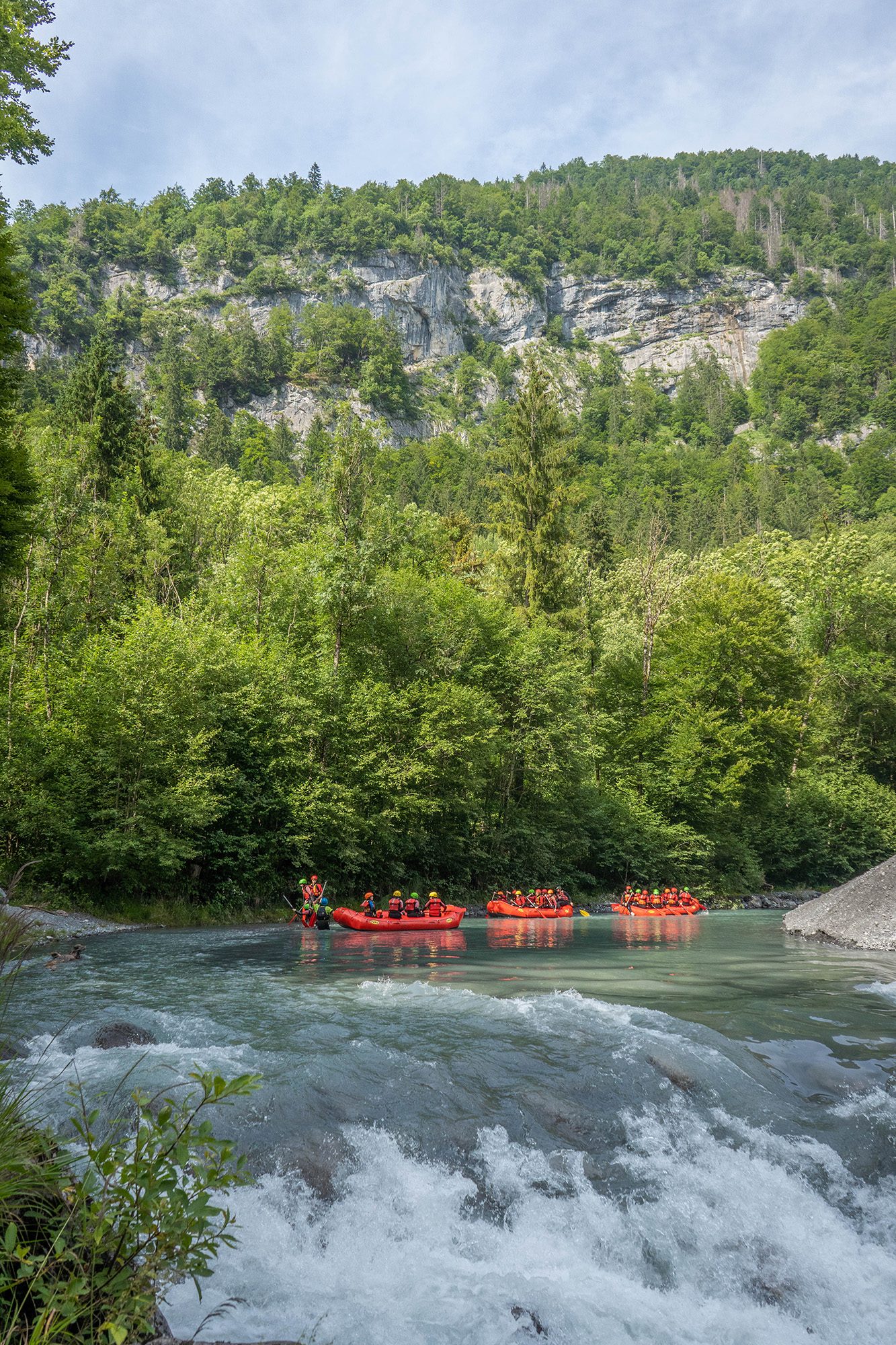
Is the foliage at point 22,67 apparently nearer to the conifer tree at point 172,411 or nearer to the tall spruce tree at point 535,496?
the tall spruce tree at point 535,496

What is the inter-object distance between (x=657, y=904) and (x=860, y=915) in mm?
11258

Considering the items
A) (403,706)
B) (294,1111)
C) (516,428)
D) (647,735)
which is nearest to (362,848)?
(403,706)

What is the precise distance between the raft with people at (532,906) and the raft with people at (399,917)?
357cm

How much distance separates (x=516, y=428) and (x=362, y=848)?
20.8m

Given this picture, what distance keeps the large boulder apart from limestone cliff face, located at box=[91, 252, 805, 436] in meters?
130

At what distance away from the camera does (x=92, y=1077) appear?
22.5 ft

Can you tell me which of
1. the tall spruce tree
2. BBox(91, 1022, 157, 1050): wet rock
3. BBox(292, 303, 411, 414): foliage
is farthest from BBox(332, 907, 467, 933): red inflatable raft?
BBox(292, 303, 411, 414): foliage

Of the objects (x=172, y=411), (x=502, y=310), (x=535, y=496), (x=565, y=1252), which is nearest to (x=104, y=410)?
(x=535, y=496)

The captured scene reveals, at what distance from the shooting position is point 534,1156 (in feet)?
20.9

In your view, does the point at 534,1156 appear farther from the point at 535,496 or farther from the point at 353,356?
the point at 353,356

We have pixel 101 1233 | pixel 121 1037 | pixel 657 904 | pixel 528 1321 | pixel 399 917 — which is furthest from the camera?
pixel 657 904

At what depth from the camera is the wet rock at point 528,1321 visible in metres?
4.68

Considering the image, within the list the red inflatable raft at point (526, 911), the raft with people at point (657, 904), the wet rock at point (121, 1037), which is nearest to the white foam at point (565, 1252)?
the wet rock at point (121, 1037)

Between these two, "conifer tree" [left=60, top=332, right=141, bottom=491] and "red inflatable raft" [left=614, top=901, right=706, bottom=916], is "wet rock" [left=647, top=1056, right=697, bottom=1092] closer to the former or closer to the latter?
"red inflatable raft" [left=614, top=901, right=706, bottom=916]
